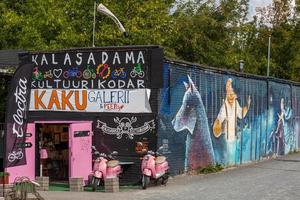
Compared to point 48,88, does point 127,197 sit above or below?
below

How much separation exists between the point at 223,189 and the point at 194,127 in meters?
4.14

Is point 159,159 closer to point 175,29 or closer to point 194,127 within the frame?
point 194,127

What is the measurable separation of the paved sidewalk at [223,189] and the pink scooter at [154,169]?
0.23 metres

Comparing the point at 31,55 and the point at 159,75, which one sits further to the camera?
the point at 31,55

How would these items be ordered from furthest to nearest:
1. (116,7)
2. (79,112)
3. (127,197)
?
(116,7)
(79,112)
(127,197)

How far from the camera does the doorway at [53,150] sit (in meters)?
16.7

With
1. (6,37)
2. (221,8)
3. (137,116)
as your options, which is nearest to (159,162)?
(137,116)

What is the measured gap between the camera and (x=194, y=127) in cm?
1859

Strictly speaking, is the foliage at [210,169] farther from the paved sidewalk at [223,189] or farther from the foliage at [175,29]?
the foliage at [175,29]

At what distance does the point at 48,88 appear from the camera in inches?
680

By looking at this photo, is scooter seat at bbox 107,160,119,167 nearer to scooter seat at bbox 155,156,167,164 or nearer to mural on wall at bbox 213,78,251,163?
scooter seat at bbox 155,156,167,164

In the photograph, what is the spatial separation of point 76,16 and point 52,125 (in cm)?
1441

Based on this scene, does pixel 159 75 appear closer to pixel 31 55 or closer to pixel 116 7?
pixel 31 55

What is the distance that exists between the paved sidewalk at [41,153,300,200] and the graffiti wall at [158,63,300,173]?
102 cm
